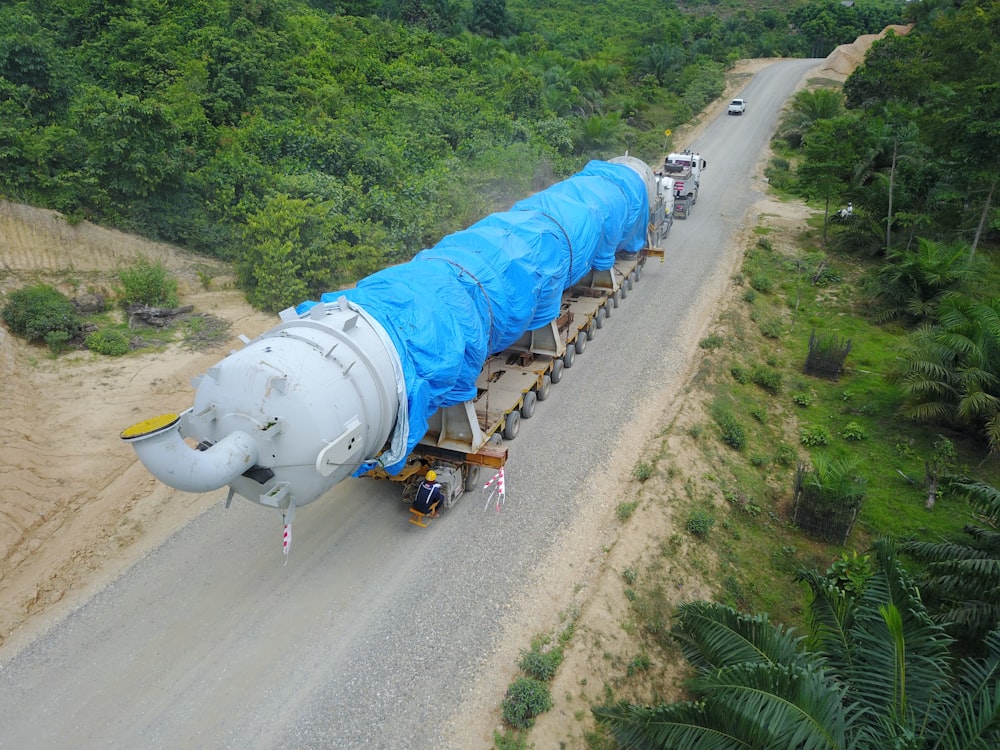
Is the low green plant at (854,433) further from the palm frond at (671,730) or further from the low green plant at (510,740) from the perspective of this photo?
the low green plant at (510,740)

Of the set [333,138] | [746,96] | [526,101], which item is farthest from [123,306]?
[746,96]

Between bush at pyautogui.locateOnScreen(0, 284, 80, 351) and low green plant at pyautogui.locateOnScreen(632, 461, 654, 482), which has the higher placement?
bush at pyautogui.locateOnScreen(0, 284, 80, 351)

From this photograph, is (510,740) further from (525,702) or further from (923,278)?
(923,278)

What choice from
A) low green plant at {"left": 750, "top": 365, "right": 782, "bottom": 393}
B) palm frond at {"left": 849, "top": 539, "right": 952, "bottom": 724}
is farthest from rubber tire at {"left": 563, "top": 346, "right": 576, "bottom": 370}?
palm frond at {"left": 849, "top": 539, "right": 952, "bottom": 724}

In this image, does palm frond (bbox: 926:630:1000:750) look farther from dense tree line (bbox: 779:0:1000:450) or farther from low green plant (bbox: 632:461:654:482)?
dense tree line (bbox: 779:0:1000:450)

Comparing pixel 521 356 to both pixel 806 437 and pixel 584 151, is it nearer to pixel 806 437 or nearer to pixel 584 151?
pixel 806 437

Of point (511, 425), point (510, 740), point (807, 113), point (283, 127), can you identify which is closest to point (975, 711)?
point (510, 740)
